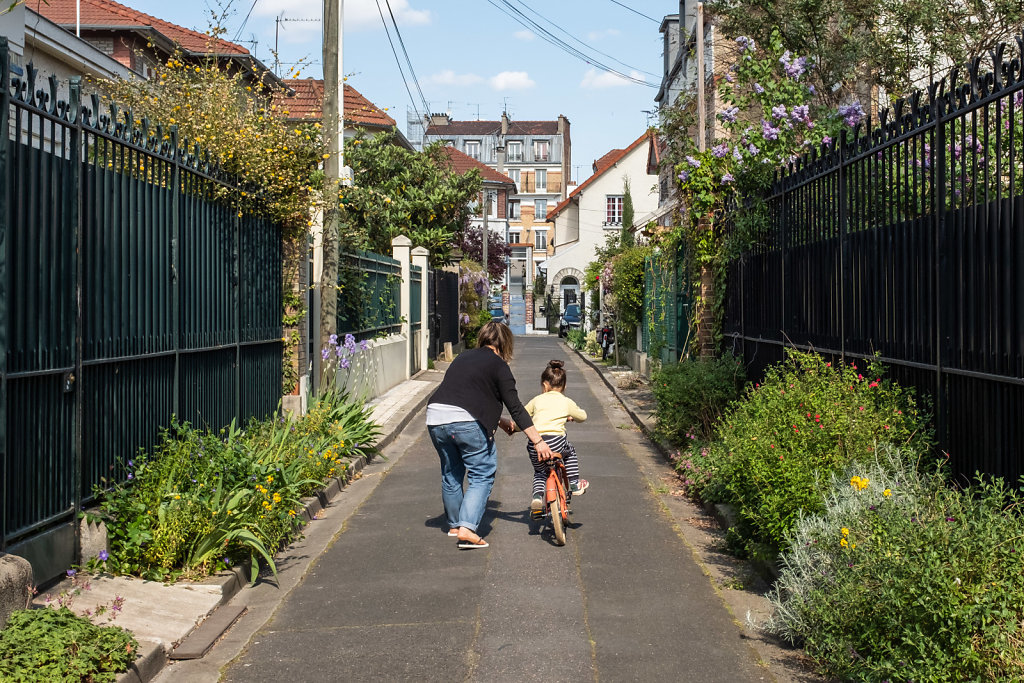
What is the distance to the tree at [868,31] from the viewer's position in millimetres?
16266

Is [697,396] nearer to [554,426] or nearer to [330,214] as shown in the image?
[554,426]

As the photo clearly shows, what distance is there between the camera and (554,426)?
8.84m

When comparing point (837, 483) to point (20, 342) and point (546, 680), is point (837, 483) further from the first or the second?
point (20, 342)

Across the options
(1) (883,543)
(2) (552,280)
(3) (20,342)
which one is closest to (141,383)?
(3) (20,342)

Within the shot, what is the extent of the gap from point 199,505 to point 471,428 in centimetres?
213

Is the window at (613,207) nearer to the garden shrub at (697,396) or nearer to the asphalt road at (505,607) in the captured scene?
the garden shrub at (697,396)

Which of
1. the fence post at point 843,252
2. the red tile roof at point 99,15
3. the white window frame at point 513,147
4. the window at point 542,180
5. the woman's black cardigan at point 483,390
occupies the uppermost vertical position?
the white window frame at point 513,147

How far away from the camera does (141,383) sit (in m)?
7.87

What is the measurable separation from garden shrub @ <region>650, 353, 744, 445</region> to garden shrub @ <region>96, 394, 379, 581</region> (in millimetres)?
4948

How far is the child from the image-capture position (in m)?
8.78

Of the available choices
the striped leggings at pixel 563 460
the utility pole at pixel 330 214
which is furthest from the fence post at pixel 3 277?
the utility pole at pixel 330 214

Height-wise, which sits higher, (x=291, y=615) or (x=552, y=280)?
(x=552, y=280)

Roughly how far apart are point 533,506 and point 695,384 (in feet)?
14.1

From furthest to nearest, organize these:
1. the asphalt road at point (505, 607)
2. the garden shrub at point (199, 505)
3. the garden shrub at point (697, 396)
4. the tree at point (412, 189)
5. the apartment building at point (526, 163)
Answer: the apartment building at point (526, 163)
the tree at point (412, 189)
the garden shrub at point (697, 396)
the garden shrub at point (199, 505)
the asphalt road at point (505, 607)
